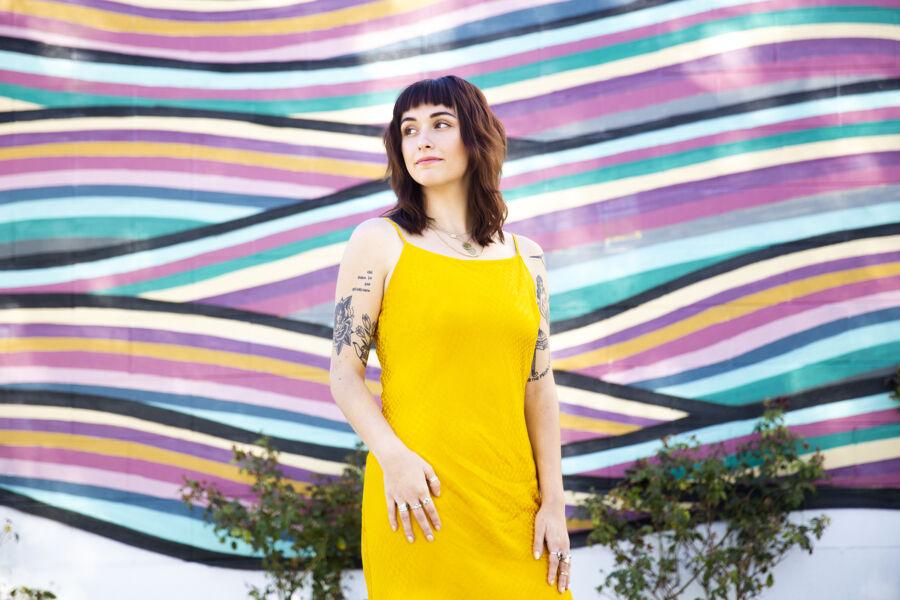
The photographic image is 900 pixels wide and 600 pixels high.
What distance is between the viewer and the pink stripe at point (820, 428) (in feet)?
12.1

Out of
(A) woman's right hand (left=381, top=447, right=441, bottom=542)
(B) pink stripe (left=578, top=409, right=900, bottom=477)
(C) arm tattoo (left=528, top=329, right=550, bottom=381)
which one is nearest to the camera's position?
(A) woman's right hand (left=381, top=447, right=441, bottom=542)

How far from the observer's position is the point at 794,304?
3.74 meters

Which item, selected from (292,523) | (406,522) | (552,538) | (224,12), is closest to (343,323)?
(406,522)

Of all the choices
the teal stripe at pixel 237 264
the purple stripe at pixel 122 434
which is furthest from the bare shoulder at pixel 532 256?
the purple stripe at pixel 122 434

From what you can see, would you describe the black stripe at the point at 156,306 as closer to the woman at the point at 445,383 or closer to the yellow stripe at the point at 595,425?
the yellow stripe at the point at 595,425

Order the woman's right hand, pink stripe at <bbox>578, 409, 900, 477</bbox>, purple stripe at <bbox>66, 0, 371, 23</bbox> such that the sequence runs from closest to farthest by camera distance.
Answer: the woman's right hand
pink stripe at <bbox>578, 409, 900, 477</bbox>
purple stripe at <bbox>66, 0, 371, 23</bbox>

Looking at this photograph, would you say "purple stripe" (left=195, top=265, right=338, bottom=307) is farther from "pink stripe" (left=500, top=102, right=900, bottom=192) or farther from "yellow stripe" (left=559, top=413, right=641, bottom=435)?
"yellow stripe" (left=559, top=413, right=641, bottom=435)

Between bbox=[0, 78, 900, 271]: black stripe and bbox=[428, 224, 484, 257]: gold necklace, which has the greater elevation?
bbox=[0, 78, 900, 271]: black stripe

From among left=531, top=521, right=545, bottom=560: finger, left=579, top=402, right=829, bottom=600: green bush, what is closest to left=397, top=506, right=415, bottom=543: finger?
left=531, top=521, right=545, bottom=560: finger

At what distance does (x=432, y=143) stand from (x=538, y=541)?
0.90 m

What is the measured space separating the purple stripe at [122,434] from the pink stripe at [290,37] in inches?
62.7

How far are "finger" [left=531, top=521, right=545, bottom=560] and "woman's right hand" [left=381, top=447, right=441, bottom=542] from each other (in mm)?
257

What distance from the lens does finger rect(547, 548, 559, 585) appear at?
1.95 m

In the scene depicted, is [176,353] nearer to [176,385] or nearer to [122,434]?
[176,385]
